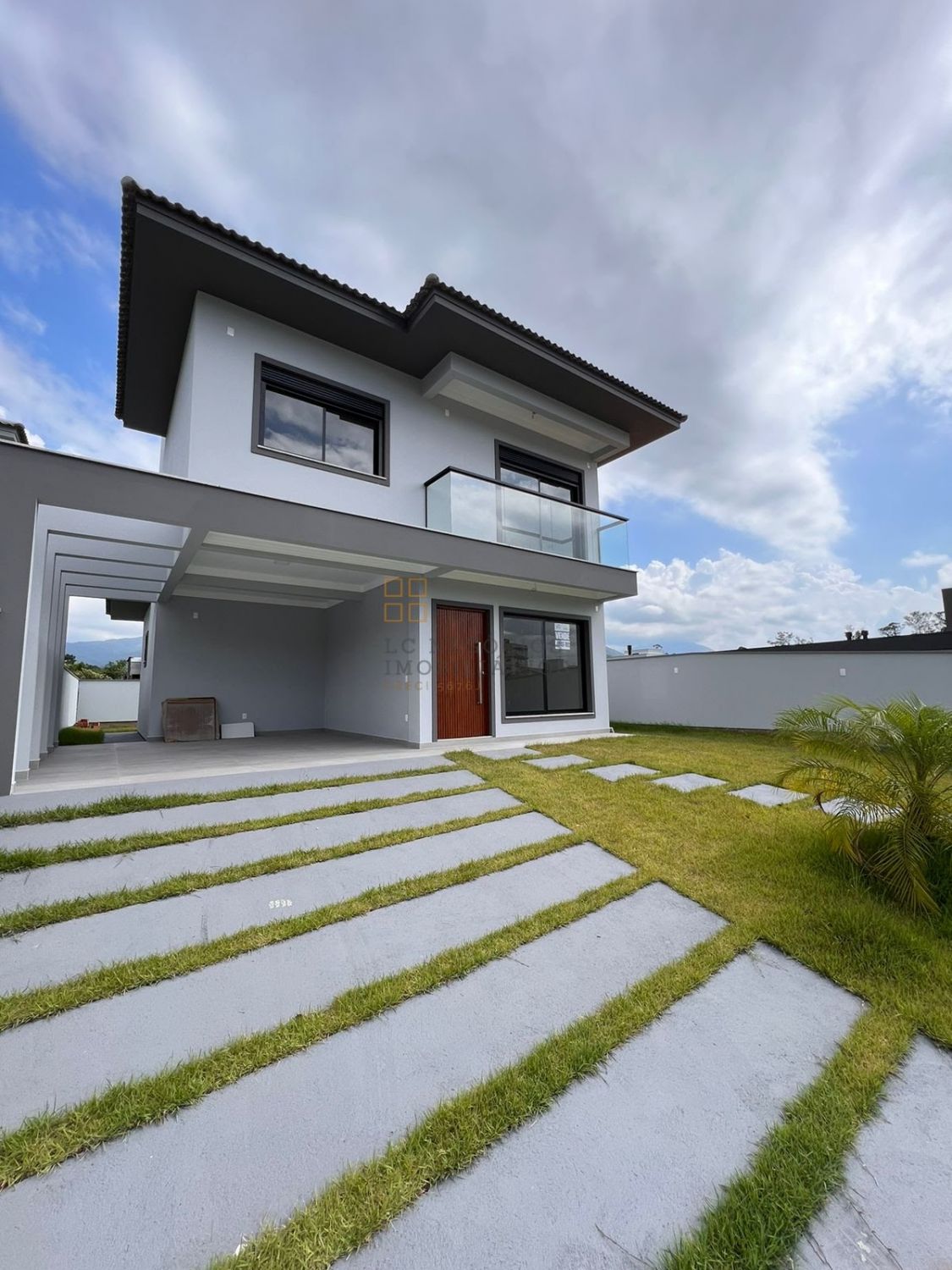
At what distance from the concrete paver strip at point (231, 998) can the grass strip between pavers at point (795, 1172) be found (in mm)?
1602

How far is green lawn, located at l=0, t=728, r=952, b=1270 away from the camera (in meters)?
1.54

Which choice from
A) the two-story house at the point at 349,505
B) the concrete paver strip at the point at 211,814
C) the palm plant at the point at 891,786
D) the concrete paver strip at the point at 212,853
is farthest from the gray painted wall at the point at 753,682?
the concrete paver strip at the point at 212,853

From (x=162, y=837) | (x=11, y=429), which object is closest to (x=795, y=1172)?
(x=162, y=837)

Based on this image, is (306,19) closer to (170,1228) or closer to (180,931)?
(180,931)

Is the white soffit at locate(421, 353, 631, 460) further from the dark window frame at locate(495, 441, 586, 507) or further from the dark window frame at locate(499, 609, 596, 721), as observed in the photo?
the dark window frame at locate(499, 609, 596, 721)

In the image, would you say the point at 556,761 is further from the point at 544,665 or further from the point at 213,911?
the point at 213,911

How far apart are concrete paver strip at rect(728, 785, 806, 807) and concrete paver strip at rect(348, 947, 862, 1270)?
A: 3.04m

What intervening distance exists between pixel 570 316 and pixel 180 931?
11.6 metres

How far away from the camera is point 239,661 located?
35.6 feet

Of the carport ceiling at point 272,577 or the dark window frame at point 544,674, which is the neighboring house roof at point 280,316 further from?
the dark window frame at point 544,674

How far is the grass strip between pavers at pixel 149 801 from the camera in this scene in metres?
4.22

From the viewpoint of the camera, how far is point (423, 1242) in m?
1.46

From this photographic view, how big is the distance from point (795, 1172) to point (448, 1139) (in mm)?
1154

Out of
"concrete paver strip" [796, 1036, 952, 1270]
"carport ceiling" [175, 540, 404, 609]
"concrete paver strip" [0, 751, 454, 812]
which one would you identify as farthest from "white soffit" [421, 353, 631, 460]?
"concrete paver strip" [796, 1036, 952, 1270]
